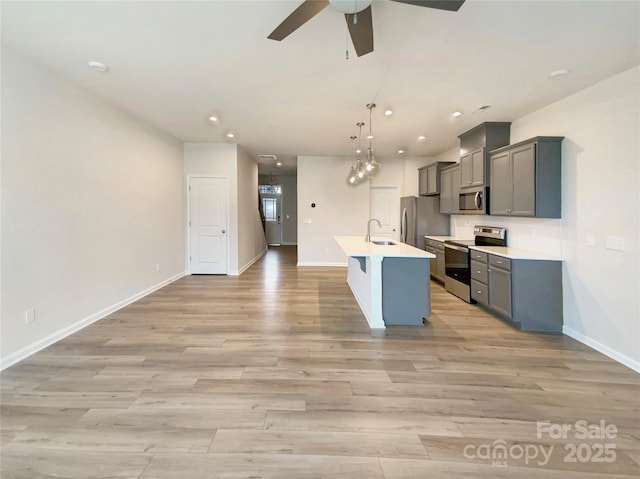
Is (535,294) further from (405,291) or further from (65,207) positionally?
(65,207)

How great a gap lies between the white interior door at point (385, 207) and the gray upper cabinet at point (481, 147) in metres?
2.54

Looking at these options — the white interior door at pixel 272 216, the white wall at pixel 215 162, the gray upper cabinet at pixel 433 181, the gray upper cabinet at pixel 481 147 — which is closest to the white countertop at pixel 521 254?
the gray upper cabinet at pixel 481 147

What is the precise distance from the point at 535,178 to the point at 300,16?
3096mm

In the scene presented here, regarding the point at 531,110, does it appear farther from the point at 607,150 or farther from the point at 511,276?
the point at 511,276

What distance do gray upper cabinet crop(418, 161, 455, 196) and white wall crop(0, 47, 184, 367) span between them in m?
5.23

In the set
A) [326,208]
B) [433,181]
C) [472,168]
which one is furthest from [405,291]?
[326,208]

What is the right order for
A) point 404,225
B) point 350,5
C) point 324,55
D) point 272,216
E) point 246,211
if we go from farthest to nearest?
point 272,216
point 246,211
point 404,225
point 324,55
point 350,5

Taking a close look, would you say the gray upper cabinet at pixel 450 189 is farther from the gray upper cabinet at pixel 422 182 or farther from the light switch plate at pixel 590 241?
the light switch plate at pixel 590 241

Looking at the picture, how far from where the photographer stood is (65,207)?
297 centimetres

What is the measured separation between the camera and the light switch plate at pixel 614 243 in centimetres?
261

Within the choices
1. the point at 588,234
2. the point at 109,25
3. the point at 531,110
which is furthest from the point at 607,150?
the point at 109,25

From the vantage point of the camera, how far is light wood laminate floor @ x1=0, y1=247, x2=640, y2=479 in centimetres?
147

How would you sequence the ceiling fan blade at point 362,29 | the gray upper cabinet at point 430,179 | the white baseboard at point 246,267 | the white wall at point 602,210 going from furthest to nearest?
the white baseboard at point 246,267 → the gray upper cabinet at point 430,179 → the white wall at point 602,210 → the ceiling fan blade at point 362,29

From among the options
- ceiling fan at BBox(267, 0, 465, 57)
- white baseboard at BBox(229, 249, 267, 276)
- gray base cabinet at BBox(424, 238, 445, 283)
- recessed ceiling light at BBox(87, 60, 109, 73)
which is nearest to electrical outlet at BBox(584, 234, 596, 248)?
gray base cabinet at BBox(424, 238, 445, 283)
